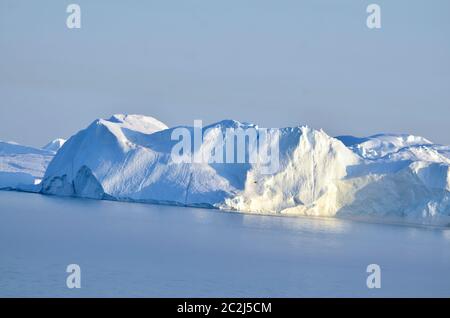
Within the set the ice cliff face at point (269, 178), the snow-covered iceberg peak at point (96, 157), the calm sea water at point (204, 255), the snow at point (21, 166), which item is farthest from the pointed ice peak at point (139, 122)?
the calm sea water at point (204, 255)

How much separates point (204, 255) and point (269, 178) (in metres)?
21.9

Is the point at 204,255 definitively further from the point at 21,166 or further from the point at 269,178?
the point at 21,166

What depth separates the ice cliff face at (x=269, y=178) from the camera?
1960 inches

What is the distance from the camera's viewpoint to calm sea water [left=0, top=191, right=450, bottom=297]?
21.6 m

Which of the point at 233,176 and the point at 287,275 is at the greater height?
the point at 233,176

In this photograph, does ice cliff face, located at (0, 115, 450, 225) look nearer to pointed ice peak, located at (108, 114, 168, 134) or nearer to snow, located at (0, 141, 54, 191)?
pointed ice peak, located at (108, 114, 168, 134)

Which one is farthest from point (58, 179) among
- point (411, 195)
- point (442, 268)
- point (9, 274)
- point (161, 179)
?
point (9, 274)

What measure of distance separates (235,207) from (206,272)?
82.8 ft

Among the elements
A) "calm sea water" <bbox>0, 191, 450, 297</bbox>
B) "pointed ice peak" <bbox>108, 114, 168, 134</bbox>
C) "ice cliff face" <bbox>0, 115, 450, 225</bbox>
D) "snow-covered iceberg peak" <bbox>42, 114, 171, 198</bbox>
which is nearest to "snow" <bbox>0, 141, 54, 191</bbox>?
"snow-covered iceberg peak" <bbox>42, 114, 171, 198</bbox>

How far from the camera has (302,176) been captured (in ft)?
167

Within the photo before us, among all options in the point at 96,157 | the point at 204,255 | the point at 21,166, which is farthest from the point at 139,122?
the point at 204,255
